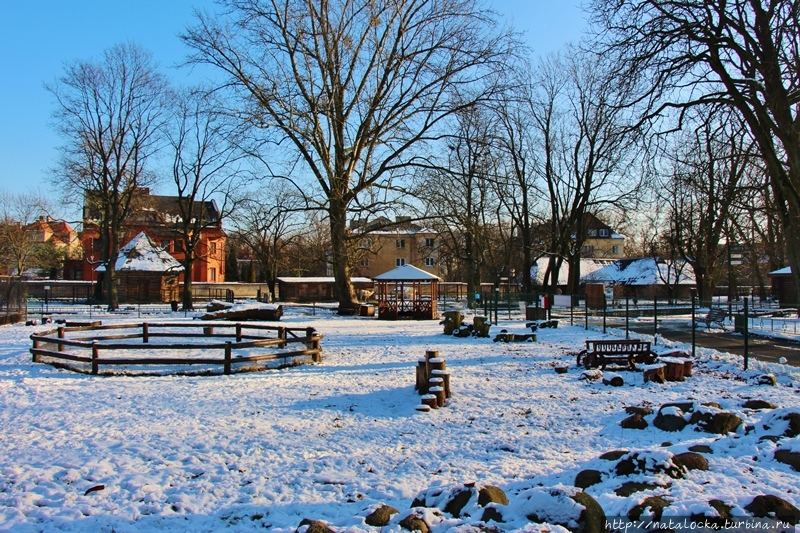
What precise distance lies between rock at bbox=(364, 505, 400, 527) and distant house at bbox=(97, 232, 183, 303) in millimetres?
44241

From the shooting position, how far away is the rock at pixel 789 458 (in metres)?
5.61

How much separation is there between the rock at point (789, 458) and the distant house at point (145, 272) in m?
45.2

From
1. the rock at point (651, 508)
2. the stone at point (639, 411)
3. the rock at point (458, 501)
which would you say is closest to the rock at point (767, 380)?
the stone at point (639, 411)

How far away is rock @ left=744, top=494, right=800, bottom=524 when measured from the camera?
434 centimetres

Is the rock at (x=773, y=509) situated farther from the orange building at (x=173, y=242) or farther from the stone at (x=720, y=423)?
the orange building at (x=173, y=242)

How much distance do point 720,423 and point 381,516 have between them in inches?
189

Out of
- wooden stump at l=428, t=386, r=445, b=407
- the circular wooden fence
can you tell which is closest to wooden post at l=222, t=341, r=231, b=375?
the circular wooden fence

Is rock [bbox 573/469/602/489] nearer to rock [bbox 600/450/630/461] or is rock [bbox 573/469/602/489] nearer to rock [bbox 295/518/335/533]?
rock [bbox 600/450/630/461]

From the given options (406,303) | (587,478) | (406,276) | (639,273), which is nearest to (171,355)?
(587,478)

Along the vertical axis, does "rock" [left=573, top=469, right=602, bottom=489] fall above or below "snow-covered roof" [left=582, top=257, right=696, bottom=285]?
below

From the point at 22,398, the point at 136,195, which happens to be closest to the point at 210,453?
the point at 22,398

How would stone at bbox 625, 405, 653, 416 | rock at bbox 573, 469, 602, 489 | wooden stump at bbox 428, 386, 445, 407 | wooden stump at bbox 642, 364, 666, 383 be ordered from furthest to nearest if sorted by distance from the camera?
wooden stump at bbox 642, 364, 666, 383 → wooden stump at bbox 428, 386, 445, 407 → stone at bbox 625, 405, 653, 416 → rock at bbox 573, 469, 602, 489

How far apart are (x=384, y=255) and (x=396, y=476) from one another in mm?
72333

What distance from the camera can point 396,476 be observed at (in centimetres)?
611
